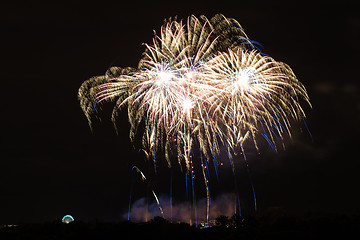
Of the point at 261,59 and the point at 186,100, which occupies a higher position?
the point at 261,59

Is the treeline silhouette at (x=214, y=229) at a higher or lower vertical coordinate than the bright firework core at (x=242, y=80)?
lower

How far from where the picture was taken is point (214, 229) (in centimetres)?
1973

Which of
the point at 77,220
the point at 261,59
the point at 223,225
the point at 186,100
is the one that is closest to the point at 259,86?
the point at 261,59

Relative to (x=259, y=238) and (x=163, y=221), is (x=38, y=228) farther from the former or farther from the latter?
(x=259, y=238)

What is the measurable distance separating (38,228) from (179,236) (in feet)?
23.4

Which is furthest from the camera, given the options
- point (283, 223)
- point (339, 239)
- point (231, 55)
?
point (231, 55)

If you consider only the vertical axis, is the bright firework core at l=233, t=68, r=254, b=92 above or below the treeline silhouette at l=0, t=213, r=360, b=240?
above

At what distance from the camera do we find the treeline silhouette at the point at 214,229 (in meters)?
16.9

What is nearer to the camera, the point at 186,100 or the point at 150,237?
the point at 150,237

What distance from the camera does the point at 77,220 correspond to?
2000 centimetres

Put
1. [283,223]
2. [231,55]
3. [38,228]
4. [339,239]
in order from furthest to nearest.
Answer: [231,55]
[38,228]
[283,223]
[339,239]

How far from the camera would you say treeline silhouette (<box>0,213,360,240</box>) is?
16.9m

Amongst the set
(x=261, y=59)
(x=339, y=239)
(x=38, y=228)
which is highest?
(x=261, y=59)

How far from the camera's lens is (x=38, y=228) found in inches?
766
